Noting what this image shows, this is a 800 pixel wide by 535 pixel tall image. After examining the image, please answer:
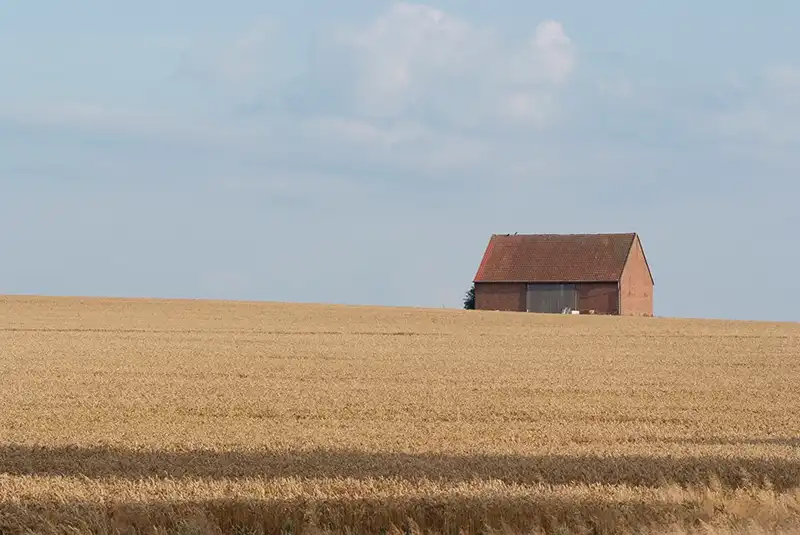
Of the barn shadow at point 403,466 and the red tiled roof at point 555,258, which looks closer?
the barn shadow at point 403,466

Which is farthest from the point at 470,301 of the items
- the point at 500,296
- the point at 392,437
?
the point at 392,437

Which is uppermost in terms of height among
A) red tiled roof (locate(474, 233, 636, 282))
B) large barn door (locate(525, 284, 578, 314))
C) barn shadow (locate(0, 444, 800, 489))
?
red tiled roof (locate(474, 233, 636, 282))

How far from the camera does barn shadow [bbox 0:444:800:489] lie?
38.2ft

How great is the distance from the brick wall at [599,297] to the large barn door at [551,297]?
46cm

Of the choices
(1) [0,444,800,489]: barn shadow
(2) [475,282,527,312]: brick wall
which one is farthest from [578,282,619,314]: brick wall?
(1) [0,444,800,489]: barn shadow

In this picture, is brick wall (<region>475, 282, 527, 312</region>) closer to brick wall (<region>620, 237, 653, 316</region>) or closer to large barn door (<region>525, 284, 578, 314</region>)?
large barn door (<region>525, 284, 578, 314</region>)

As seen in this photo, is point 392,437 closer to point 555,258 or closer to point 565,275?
point 565,275

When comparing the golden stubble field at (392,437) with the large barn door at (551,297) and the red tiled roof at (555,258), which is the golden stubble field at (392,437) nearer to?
the large barn door at (551,297)

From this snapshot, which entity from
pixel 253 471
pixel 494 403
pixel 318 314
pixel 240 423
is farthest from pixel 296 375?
pixel 318 314

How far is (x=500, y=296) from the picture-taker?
79562mm

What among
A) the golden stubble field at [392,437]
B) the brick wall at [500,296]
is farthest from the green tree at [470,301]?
the golden stubble field at [392,437]

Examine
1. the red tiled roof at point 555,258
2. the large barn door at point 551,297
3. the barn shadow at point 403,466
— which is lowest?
the barn shadow at point 403,466

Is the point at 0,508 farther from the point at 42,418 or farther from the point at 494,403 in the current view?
the point at 494,403

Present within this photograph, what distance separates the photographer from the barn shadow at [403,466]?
38.2 feet
